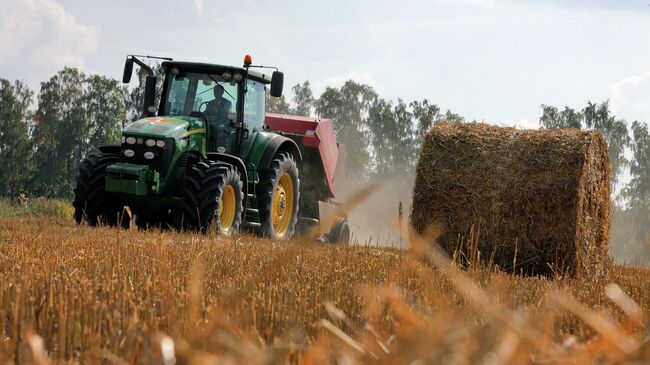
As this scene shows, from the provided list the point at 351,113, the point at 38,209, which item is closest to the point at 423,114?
the point at 351,113

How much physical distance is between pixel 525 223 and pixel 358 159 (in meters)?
54.6

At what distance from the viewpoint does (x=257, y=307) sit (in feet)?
11.2

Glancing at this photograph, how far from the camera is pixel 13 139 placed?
5212 cm

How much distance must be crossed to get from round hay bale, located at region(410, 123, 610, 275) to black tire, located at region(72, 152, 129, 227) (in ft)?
13.6

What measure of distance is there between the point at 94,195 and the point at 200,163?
4.46 ft

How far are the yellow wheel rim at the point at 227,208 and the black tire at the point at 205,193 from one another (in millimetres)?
135

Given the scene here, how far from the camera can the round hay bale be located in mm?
7523

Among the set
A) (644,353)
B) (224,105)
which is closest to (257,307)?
(644,353)

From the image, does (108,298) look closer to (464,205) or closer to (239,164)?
(464,205)

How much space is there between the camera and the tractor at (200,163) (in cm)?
990

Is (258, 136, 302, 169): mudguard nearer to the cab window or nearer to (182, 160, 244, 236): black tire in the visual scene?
the cab window

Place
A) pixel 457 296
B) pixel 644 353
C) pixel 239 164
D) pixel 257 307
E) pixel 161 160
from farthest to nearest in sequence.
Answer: pixel 239 164 → pixel 161 160 → pixel 457 296 → pixel 257 307 → pixel 644 353

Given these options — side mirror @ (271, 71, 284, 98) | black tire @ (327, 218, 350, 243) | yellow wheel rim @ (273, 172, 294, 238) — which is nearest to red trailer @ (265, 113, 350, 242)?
black tire @ (327, 218, 350, 243)

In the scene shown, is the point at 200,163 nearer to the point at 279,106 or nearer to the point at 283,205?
the point at 283,205
